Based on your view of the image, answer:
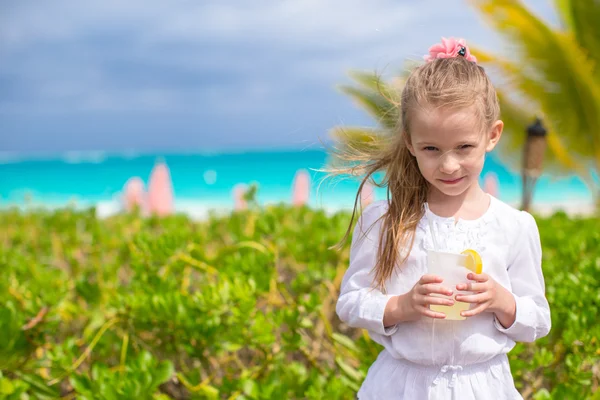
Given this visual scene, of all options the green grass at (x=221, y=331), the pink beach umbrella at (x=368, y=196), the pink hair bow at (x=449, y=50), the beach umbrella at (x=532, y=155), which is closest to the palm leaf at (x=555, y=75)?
the beach umbrella at (x=532, y=155)

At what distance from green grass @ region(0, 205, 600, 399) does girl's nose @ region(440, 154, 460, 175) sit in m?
→ 0.78

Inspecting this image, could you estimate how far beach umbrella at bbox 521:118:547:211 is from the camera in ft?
18.9

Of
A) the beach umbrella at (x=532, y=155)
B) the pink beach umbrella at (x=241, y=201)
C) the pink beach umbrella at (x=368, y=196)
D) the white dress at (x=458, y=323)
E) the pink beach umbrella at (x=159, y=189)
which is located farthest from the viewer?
the pink beach umbrella at (x=159, y=189)

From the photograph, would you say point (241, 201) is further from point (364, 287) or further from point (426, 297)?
point (426, 297)

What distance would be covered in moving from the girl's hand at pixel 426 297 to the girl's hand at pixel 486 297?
1.3 inches

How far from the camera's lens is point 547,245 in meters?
3.01

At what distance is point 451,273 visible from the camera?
50.9 inches

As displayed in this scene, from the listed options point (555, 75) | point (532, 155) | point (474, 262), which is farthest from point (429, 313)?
point (555, 75)

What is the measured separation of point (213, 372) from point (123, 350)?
1.06 ft

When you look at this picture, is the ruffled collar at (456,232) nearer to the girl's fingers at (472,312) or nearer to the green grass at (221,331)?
the girl's fingers at (472,312)

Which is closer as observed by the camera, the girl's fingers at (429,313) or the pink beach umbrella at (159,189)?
the girl's fingers at (429,313)

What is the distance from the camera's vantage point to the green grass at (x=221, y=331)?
6.24ft

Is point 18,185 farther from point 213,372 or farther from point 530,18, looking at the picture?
point 213,372

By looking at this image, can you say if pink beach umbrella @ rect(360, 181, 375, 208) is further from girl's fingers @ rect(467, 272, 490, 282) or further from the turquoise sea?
the turquoise sea
